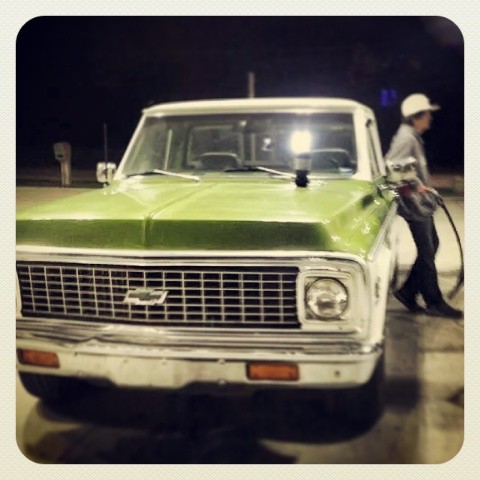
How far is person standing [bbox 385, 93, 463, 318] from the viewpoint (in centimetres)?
332

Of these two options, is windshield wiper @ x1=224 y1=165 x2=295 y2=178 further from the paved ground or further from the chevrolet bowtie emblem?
the chevrolet bowtie emblem

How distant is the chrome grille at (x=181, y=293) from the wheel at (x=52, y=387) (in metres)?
A: 0.53

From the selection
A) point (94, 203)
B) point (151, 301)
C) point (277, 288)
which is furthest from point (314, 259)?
point (94, 203)

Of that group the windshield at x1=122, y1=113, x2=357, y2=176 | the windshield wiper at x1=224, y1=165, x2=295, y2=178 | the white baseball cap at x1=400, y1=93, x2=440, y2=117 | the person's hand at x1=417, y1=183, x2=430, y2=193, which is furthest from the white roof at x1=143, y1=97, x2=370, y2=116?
the person's hand at x1=417, y1=183, x2=430, y2=193

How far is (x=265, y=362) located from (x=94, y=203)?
1032 mm

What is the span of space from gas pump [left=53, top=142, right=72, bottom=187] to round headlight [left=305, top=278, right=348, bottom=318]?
5.32 feet

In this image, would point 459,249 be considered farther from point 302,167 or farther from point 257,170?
point 257,170

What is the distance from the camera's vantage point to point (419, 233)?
3658 millimetres

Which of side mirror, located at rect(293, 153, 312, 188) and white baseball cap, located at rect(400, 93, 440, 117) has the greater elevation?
white baseball cap, located at rect(400, 93, 440, 117)

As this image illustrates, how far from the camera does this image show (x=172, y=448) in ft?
8.58

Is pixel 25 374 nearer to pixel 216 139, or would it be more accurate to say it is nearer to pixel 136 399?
pixel 136 399

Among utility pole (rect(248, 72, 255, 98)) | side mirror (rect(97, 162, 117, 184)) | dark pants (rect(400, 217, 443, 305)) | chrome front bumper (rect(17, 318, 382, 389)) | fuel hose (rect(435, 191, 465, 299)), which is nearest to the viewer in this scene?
chrome front bumper (rect(17, 318, 382, 389))

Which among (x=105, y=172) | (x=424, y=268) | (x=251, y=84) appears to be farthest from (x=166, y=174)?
(x=251, y=84)

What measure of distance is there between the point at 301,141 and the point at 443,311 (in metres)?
1.26
